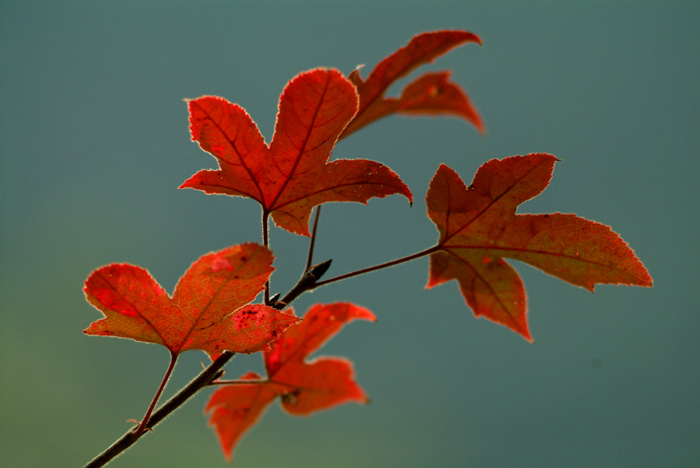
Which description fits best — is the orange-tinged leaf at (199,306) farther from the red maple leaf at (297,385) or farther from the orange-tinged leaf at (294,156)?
the red maple leaf at (297,385)

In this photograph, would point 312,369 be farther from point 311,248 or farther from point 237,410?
point 311,248

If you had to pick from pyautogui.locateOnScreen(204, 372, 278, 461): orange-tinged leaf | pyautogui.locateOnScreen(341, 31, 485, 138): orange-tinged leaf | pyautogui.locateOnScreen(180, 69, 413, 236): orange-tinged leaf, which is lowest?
pyautogui.locateOnScreen(204, 372, 278, 461): orange-tinged leaf

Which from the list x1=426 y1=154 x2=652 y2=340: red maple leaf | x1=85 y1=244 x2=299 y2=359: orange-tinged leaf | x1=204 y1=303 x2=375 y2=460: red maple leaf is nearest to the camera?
x1=85 y1=244 x2=299 y2=359: orange-tinged leaf

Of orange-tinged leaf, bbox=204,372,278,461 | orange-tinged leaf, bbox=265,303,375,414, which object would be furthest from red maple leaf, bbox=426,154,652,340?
orange-tinged leaf, bbox=204,372,278,461

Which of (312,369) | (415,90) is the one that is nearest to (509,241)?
(415,90)

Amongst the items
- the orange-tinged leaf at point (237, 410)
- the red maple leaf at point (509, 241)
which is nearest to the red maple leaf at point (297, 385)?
the orange-tinged leaf at point (237, 410)

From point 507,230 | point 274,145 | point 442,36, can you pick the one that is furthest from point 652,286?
point 274,145

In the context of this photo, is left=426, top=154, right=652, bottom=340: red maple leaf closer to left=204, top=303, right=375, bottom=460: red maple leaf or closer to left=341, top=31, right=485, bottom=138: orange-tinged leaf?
left=341, top=31, right=485, bottom=138: orange-tinged leaf

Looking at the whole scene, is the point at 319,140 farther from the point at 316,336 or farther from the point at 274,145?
the point at 316,336
